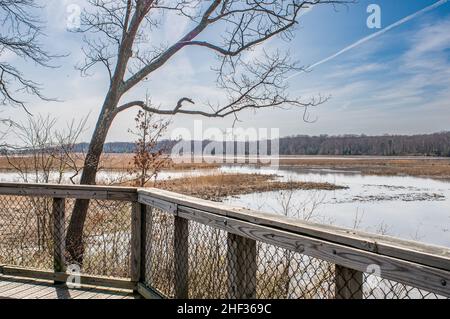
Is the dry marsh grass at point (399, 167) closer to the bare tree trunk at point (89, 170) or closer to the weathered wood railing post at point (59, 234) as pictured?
the bare tree trunk at point (89, 170)

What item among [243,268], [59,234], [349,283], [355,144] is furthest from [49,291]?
[355,144]

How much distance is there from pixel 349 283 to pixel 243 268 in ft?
2.41

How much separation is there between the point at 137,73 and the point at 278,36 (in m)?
3.01

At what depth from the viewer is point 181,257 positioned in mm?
2889

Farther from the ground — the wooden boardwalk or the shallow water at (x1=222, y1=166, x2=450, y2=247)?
the wooden boardwalk

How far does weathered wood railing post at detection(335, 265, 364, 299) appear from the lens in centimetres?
164

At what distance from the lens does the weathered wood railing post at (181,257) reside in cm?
285

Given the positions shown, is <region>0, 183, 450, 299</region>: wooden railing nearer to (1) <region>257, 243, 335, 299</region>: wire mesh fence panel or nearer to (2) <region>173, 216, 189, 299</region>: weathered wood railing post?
(2) <region>173, 216, 189, 299</region>: weathered wood railing post

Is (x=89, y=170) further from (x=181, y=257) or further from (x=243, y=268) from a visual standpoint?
(x=243, y=268)

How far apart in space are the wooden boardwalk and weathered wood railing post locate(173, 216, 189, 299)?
688mm

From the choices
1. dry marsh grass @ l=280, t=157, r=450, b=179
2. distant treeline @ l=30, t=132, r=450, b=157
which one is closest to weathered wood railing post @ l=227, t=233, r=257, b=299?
dry marsh grass @ l=280, t=157, r=450, b=179

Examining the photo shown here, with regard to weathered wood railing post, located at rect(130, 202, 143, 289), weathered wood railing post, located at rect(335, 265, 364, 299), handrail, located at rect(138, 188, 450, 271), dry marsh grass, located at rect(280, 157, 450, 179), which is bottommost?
dry marsh grass, located at rect(280, 157, 450, 179)

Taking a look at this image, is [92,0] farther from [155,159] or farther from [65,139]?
[155,159]

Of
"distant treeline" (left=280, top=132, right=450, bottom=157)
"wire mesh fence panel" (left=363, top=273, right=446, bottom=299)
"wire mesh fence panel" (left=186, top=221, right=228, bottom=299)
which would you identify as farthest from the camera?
"distant treeline" (left=280, top=132, right=450, bottom=157)
